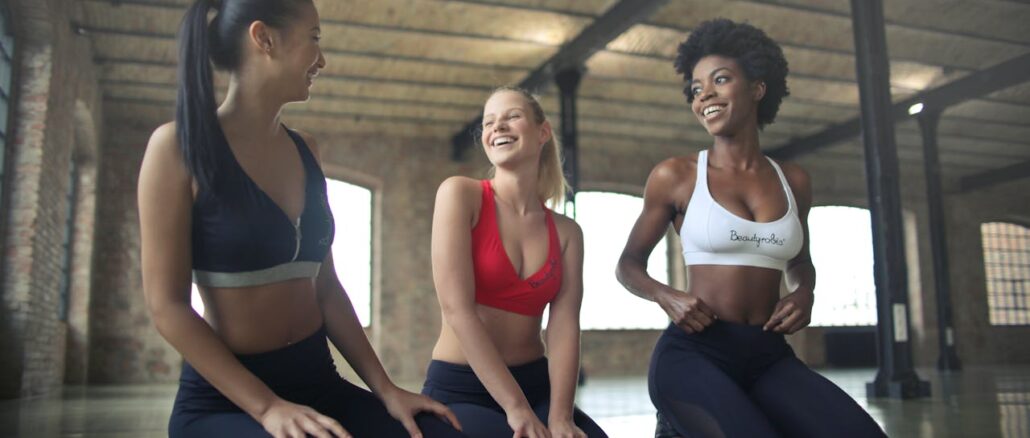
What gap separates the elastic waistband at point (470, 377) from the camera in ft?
6.68

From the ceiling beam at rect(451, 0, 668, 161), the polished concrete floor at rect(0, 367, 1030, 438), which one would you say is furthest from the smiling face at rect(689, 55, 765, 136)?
the ceiling beam at rect(451, 0, 668, 161)

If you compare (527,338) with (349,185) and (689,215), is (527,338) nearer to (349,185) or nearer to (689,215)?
(689,215)

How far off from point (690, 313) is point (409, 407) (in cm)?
84

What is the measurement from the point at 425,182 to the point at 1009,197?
8.39 metres

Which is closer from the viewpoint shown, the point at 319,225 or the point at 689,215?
the point at 319,225

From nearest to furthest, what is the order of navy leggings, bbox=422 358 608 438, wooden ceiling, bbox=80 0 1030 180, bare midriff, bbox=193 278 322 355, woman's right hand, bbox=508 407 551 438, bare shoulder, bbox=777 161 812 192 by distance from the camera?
1. bare midriff, bbox=193 278 322 355
2. woman's right hand, bbox=508 407 551 438
3. navy leggings, bbox=422 358 608 438
4. bare shoulder, bbox=777 161 812 192
5. wooden ceiling, bbox=80 0 1030 180

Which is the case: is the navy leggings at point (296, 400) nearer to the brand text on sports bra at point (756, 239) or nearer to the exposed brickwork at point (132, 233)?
the brand text on sports bra at point (756, 239)

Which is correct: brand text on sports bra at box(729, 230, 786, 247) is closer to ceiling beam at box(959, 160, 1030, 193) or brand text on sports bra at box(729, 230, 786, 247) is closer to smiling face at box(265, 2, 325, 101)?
smiling face at box(265, 2, 325, 101)

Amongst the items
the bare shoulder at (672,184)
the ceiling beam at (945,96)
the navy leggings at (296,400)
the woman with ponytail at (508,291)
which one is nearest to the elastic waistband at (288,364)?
the navy leggings at (296,400)

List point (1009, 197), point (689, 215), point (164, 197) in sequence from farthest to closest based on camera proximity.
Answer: point (1009, 197) → point (689, 215) → point (164, 197)

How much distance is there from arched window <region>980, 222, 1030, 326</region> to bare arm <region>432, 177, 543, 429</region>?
686 centimetres

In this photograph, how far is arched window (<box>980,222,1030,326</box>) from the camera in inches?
314

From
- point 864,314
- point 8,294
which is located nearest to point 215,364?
point 8,294

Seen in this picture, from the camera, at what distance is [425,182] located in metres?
13.9
